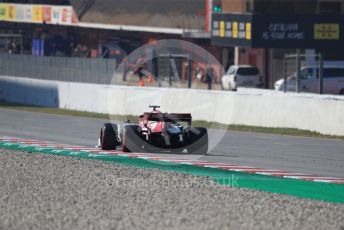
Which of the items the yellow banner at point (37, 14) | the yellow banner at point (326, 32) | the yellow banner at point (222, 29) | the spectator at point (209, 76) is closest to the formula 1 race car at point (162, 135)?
the spectator at point (209, 76)

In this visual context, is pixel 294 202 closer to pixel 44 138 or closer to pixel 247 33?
pixel 44 138

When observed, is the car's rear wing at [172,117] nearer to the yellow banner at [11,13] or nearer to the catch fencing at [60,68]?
the catch fencing at [60,68]

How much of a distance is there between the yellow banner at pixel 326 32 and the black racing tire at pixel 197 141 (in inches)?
1253

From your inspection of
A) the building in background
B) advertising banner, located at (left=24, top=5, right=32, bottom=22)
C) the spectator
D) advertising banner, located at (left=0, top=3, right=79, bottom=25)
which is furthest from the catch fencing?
advertising banner, located at (left=24, top=5, right=32, bottom=22)

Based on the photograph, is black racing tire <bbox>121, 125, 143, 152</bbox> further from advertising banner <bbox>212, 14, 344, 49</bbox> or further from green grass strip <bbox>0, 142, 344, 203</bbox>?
advertising banner <bbox>212, 14, 344, 49</bbox>

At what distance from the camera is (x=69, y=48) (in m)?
76.4

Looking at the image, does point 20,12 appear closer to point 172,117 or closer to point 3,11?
point 3,11

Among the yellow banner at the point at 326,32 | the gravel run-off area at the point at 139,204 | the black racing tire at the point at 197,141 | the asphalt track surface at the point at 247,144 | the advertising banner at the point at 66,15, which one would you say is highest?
the advertising banner at the point at 66,15

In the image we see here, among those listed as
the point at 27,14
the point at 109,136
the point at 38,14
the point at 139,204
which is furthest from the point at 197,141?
the point at 27,14

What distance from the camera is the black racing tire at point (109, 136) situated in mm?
22047

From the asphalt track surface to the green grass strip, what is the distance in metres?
1.23

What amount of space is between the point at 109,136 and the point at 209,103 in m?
12.6

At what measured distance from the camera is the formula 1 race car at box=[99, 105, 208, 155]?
20938 millimetres

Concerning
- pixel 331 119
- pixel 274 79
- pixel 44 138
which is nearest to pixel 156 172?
pixel 44 138
